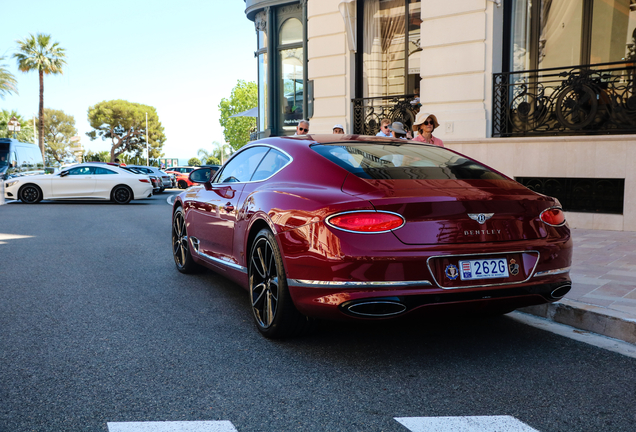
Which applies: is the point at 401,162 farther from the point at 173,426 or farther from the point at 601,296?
the point at 173,426

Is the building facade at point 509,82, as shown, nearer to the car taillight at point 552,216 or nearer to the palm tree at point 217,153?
the car taillight at point 552,216

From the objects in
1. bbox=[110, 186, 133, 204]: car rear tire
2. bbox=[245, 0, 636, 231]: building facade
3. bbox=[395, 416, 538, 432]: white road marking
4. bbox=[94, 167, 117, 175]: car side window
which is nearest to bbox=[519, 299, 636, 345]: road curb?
bbox=[395, 416, 538, 432]: white road marking

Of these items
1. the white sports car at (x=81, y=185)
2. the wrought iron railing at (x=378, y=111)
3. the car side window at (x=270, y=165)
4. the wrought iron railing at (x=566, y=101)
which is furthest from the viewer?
the white sports car at (x=81, y=185)

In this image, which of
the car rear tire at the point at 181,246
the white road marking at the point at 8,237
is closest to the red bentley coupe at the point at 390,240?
the car rear tire at the point at 181,246

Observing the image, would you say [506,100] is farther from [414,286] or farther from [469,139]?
[414,286]

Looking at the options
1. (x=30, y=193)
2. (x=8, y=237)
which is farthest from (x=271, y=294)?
(x=30, y=193)

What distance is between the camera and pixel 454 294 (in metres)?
3.52

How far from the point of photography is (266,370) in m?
3.61

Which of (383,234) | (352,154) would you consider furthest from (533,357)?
(352,154)

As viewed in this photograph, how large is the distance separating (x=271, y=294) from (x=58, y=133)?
90.7 meters

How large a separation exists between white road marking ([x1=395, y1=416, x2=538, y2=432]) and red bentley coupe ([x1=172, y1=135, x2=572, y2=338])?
2.46ft

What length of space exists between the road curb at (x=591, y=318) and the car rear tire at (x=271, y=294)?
1.98 m

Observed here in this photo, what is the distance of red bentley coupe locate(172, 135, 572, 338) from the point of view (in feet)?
11.5

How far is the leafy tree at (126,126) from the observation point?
79.1 m
